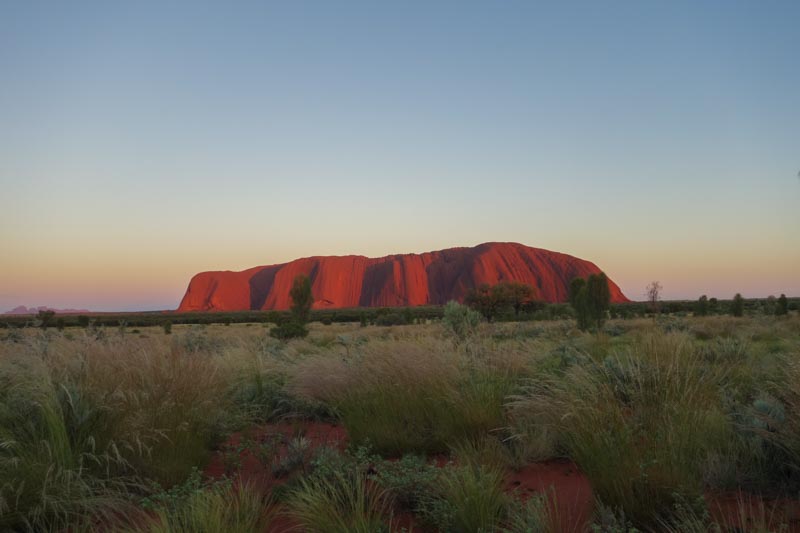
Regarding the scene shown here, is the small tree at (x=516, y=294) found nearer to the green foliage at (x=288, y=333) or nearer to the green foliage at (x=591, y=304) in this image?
the green foliage at (x=591, y=304)

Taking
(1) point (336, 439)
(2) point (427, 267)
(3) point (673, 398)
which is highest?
(2) point (427, 267)

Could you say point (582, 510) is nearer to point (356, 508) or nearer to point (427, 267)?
point (356, 508)

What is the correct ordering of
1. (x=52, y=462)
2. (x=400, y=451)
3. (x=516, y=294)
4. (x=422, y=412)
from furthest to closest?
(x=516, y=294) < (x=422, y=412) < (x=400, y=451) < (x=52, y=462)

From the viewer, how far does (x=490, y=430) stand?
5.11 meters

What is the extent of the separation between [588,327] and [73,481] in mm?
25442

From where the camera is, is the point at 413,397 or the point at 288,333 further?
the point at 288,333

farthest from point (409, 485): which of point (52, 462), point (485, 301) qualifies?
point (485, 301)

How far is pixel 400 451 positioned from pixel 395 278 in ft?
375

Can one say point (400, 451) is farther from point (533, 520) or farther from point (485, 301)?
point (485, 301)

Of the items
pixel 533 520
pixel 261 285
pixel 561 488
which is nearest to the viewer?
pixel 533 520

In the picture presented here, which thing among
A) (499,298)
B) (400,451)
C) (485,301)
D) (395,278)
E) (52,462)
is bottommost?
(400,451)

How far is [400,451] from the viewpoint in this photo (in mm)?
5184

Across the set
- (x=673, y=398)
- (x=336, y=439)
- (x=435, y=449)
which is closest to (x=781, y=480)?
(x=673, y=398)

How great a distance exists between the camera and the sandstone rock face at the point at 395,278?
366ft
